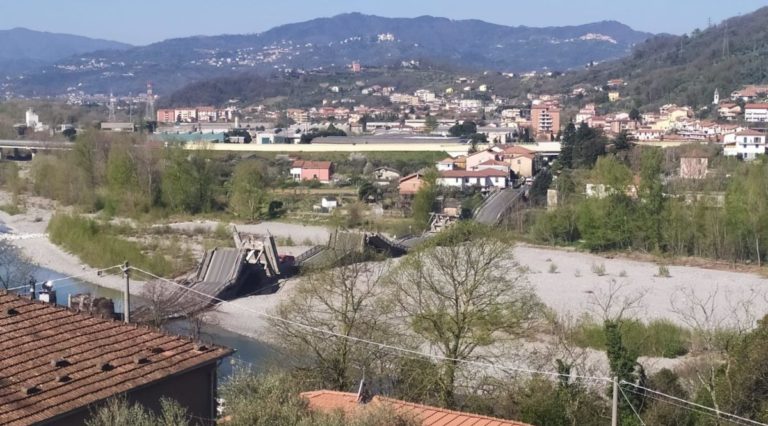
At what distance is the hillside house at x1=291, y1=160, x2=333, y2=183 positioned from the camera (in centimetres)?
3024

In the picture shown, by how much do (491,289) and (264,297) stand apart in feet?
23.6

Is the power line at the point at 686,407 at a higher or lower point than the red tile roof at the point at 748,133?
lower

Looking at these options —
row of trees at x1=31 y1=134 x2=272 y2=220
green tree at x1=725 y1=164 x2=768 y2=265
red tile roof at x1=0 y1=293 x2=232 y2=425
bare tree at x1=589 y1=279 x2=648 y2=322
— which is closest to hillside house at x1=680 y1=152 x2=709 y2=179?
green tree at x1=725 y1=164 x2=768 y2=265

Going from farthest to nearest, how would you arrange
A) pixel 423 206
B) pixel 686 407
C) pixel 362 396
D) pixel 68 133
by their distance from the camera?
pixel 68 133
pixel 423 206
pixel 686 407
pixel 362 396

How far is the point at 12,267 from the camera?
15555 mm

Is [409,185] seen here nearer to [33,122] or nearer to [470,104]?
[33,122]

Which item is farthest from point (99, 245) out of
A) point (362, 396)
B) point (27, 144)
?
point (27, 144)

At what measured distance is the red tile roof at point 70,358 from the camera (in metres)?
4.37

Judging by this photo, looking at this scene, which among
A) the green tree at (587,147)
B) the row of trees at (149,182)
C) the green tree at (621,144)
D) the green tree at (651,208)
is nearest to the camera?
the green tree at (651,208)

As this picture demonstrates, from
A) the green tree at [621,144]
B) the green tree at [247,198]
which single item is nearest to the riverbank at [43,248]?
the green tree at [247,198]

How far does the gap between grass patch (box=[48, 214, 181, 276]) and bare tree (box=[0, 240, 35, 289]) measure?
5.05ft

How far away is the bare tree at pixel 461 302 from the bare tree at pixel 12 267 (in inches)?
250

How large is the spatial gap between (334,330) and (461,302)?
3.43 ft

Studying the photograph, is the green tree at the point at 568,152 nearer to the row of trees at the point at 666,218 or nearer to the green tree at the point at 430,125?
the row of trees at the point at 666,218
